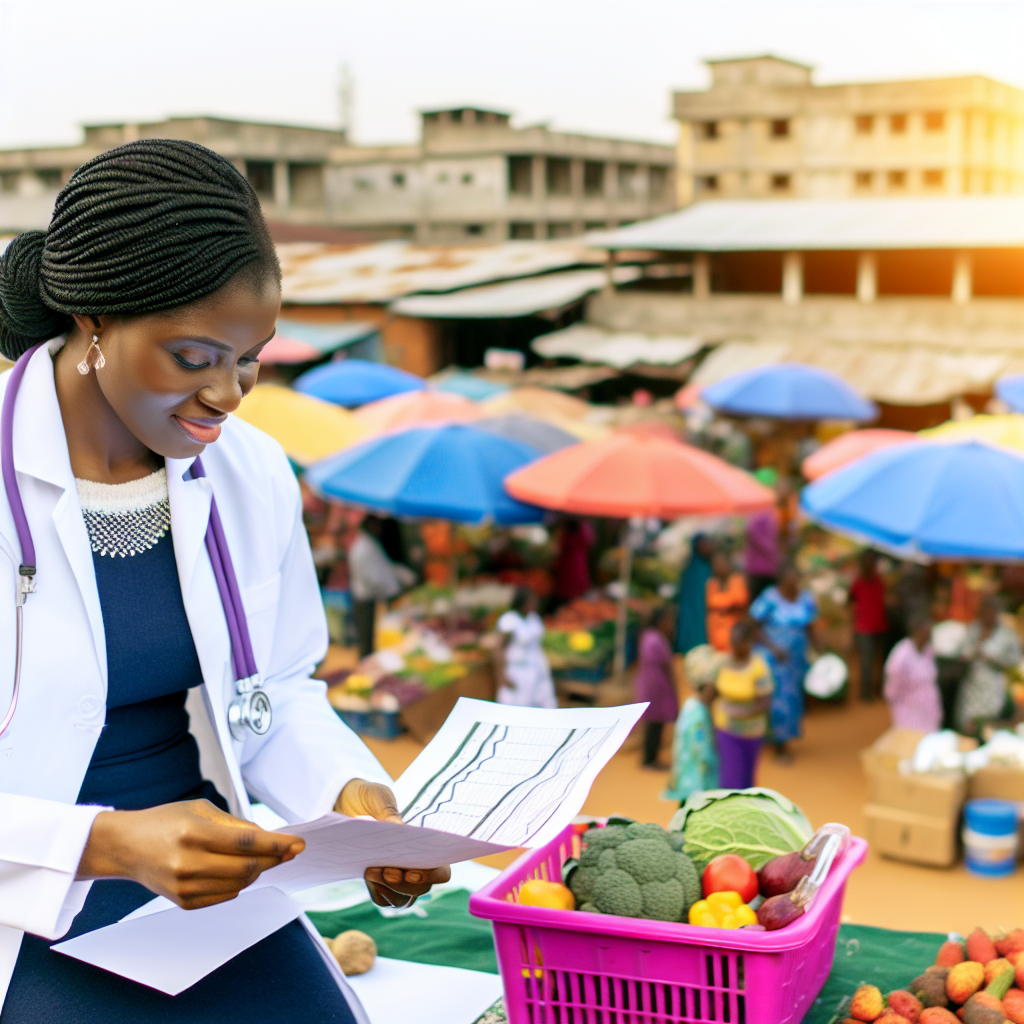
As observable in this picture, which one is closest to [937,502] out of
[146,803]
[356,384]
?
[146,803]

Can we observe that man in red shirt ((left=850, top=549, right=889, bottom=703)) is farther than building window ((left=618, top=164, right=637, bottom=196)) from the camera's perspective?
No

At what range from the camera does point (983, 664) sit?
21.6 feet

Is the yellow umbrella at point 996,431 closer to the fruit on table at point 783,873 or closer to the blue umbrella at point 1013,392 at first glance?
the blue umbrella at point 1013,392

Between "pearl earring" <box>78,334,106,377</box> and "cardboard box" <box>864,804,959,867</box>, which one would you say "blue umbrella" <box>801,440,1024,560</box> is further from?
"pearl earring" <box>78,334,106,377</box>

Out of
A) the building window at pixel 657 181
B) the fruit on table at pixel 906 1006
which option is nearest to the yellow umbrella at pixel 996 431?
the fruit on table at pixel 906 1006

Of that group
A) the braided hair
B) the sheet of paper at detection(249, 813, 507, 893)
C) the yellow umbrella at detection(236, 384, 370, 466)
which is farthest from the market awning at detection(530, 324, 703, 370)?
the sheet of paper at detection(249, 813, 507, 893)

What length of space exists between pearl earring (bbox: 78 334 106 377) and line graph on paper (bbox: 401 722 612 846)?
0.83 meters

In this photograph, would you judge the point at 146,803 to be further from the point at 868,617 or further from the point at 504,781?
the point at 868,617

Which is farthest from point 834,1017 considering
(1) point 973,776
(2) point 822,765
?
(2) point 822,765

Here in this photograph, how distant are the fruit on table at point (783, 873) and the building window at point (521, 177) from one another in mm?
26246

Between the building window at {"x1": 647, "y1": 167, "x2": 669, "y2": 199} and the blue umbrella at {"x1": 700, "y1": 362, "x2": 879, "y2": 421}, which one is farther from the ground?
the building window at {"x1": 647, "y1": 167, "x2": 669, "y2": 199}

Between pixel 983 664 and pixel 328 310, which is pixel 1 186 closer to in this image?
pixel 328 310

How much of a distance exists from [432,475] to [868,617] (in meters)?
3.39

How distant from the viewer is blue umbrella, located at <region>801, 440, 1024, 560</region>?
244 inches
